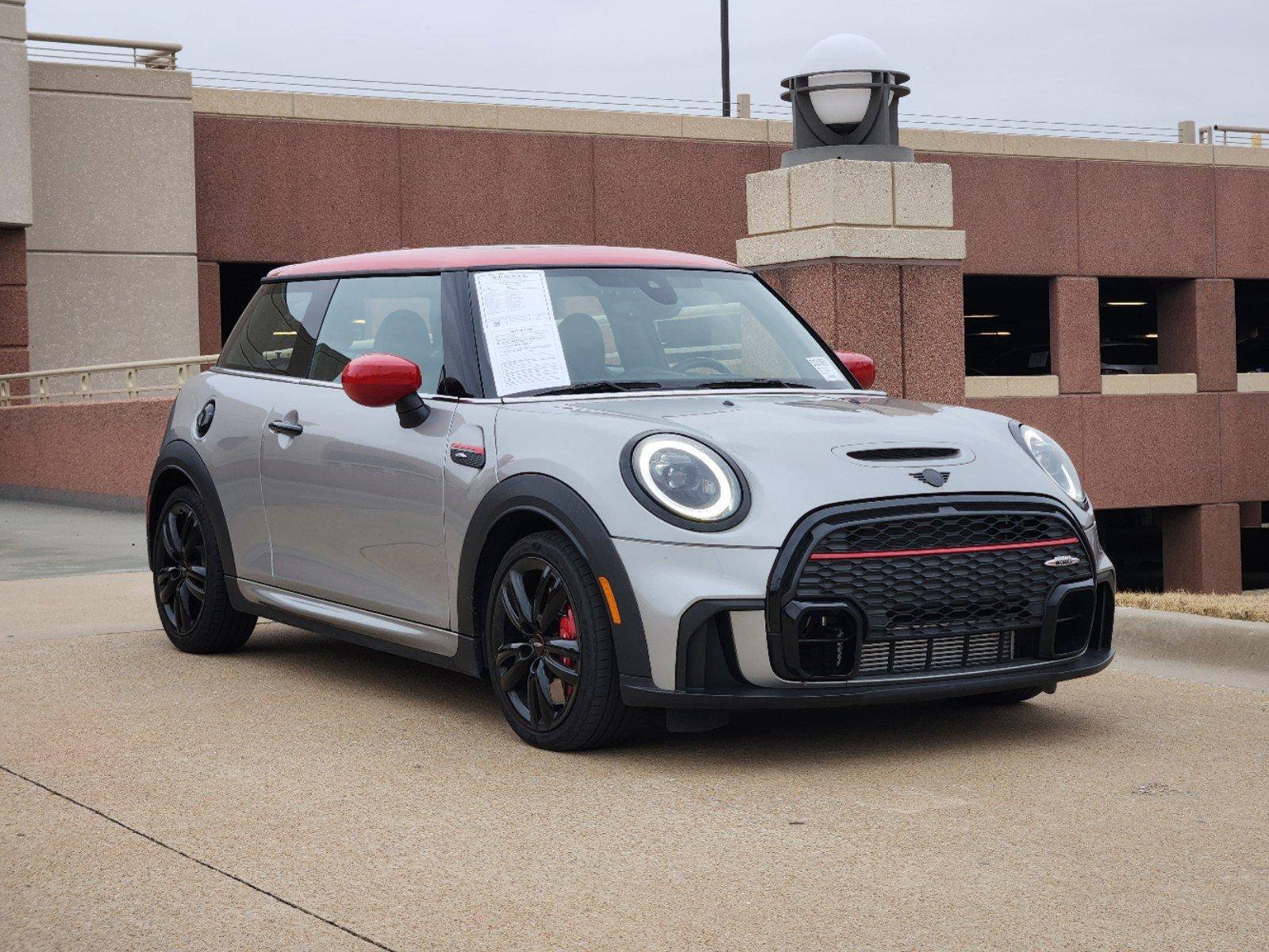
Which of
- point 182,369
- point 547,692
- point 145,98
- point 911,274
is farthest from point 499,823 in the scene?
point 145,98

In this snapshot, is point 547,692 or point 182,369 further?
point 182,369

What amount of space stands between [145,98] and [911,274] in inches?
588

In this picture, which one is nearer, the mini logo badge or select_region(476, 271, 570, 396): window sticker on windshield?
the mini logo badge

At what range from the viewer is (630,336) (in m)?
6.05

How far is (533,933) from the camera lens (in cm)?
360

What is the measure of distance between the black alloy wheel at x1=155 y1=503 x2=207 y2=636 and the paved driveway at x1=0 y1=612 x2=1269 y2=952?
82 cm

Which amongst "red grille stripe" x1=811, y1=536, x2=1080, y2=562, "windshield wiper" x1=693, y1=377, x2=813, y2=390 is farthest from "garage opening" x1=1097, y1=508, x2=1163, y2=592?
"red grille stripe" x1=811, y1=536, x2=1080, y2=562

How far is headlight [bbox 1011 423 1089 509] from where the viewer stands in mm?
5535

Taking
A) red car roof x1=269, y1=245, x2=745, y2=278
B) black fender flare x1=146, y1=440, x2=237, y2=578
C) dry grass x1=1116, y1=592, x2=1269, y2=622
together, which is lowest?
dry grass x1=1116, y1=592, x2=1269, y2=622

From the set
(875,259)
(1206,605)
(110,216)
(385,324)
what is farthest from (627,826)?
(110,216)

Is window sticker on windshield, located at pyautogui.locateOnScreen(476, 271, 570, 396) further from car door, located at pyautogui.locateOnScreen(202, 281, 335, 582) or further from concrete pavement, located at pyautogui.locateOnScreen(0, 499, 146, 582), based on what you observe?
concrete pavement, located at pyautogui.locateOnScreen(0, 499, 146, 582)

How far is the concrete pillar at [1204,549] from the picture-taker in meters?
25.7

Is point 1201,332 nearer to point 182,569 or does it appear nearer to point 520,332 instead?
point 182,569

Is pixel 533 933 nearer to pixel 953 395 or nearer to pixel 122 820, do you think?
pixel 122 820
